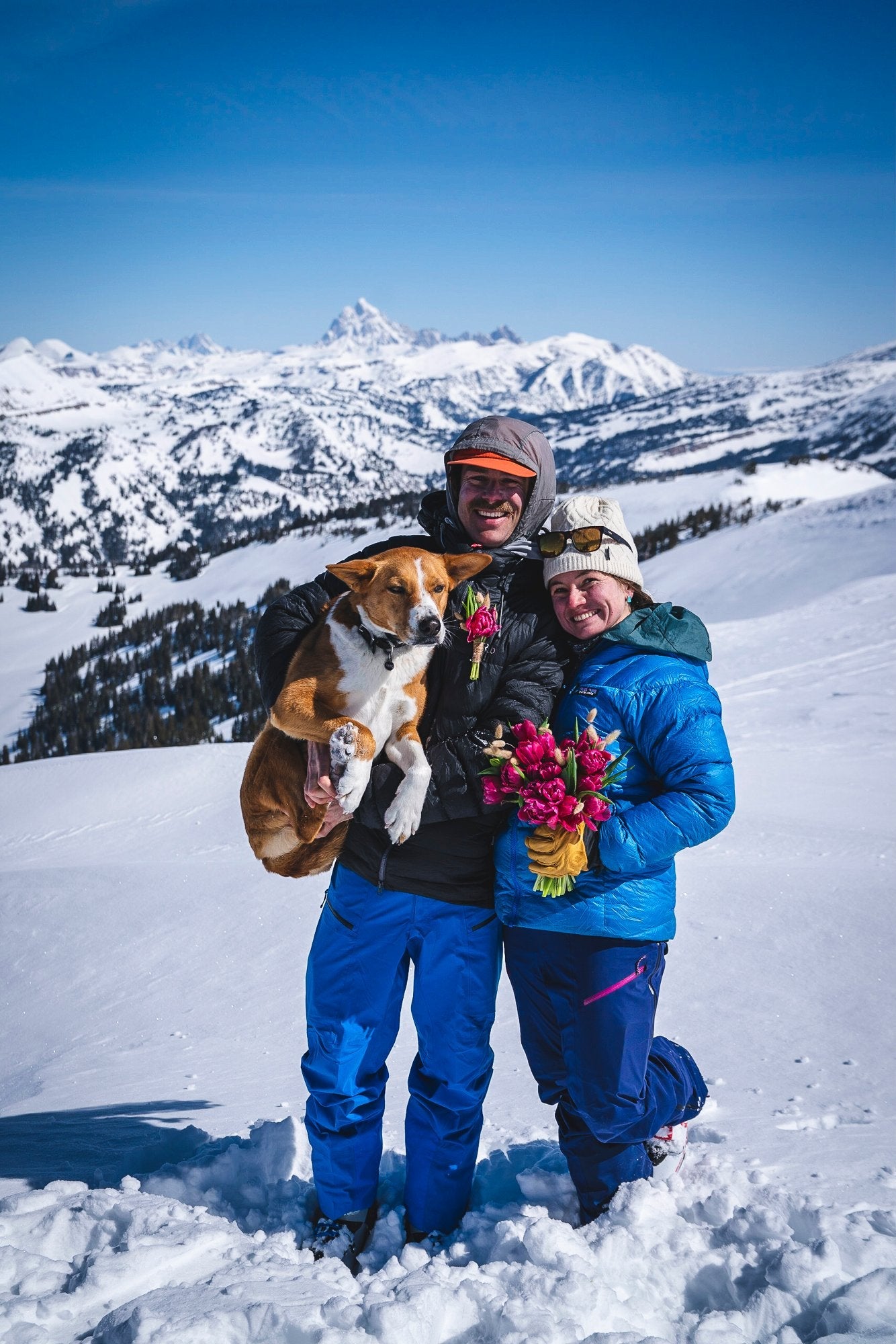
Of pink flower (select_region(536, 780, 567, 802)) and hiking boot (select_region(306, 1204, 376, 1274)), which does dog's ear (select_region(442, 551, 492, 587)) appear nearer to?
pink flower (select_region(536, 780, 567, 802))

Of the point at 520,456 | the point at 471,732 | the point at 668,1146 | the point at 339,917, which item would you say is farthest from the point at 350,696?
the point at 668,1146

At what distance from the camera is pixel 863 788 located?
332 inches

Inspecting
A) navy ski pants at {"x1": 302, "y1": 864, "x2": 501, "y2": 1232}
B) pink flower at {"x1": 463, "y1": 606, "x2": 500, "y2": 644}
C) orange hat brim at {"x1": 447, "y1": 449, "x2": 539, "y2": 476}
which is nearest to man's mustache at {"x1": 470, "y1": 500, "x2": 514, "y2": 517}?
orange hat brim at {"x1": 447, "y1": 449, "x2": 539, "y2": 476}

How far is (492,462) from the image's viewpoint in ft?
9.78

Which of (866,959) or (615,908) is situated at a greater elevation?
(615,908)

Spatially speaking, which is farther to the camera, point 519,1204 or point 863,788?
point 863,788

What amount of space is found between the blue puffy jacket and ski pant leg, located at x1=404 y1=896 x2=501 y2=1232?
23cm

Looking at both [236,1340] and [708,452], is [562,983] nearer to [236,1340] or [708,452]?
[236,1340]

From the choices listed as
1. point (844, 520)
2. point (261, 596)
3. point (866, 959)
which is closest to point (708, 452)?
point (261, 596)

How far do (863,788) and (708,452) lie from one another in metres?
166

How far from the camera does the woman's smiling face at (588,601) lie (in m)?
2.94

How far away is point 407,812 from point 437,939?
543 millimetres

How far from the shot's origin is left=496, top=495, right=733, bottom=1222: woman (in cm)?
274

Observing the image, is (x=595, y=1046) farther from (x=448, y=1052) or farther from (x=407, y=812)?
(x=407, y=812)
